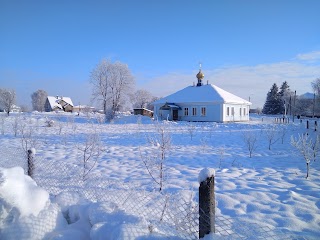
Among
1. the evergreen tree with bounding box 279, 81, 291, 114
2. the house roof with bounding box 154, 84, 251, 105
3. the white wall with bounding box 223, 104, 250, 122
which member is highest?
the evergreen tree with bounding box 279, 81, 291, 114

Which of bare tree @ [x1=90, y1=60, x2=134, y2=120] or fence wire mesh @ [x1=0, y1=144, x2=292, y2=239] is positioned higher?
bare tree @ [x1=90, y1=60, x2=134, y2=120]

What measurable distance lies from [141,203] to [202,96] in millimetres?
29084

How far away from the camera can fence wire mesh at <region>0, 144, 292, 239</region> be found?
312cm

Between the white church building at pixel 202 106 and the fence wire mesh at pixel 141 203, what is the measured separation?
84.0 ft

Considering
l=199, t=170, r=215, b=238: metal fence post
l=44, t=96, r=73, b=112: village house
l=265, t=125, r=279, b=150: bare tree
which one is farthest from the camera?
l=44, t=96, r=73, b=112: village house

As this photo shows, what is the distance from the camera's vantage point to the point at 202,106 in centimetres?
3200

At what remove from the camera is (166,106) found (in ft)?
109

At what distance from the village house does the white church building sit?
41465 mm

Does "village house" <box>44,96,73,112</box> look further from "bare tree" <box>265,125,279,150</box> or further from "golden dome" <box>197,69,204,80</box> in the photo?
"bare tree" <box>265,125,279,150</box>

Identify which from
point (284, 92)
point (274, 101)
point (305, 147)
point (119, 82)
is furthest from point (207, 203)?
point (284, 92)

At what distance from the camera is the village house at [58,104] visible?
65.8 meters

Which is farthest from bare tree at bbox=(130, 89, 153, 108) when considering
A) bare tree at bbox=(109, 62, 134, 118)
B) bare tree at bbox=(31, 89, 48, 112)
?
bare tree at bbox=(31, 89, 48, 112)

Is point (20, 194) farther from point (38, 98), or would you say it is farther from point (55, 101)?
point (38, 98)

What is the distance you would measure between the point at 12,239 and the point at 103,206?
1.02 meters
